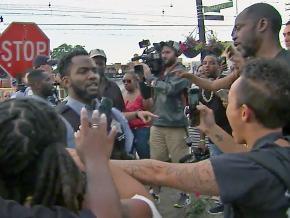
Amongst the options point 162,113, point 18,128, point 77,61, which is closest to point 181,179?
point 18,128

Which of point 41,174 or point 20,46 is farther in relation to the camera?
point 20,46

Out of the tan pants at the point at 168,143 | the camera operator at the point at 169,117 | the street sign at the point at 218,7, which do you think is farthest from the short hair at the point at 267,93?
the street sign at the point at 218,7

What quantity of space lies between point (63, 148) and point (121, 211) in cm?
29

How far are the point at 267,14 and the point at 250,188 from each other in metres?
2.10

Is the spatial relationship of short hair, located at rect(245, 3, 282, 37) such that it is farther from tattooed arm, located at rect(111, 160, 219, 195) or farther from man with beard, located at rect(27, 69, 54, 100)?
man with beard, located at rect(27, 69, 54, 100)

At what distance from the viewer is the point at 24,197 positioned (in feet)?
5.63

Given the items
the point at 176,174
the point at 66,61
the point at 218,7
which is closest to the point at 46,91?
the point at 66,61

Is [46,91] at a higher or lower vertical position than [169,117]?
higher

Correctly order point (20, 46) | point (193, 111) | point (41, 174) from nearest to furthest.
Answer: point (41, 174) < point (193, 111) < point (20, 46)

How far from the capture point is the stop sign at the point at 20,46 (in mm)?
8375

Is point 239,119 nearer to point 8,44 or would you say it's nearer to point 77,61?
point 77,61

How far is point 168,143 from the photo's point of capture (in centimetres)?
708

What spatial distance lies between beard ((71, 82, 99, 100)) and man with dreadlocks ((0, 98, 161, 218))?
8.27ft

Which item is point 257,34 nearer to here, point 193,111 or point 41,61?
point 193,111
